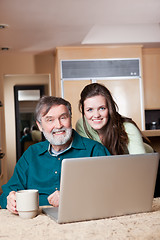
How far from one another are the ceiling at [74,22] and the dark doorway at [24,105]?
110 cm

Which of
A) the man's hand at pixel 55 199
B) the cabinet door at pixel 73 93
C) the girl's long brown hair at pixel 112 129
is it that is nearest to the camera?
the man's hand at pixel 55 199

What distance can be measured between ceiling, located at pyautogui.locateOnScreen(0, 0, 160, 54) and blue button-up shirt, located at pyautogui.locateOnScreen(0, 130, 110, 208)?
8.17 feet

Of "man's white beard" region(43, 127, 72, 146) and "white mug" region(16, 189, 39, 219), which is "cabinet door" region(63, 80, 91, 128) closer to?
"man's white beard" region(43, 127, 72, 146)

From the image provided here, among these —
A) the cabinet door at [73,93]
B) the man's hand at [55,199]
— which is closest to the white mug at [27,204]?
the man's hand at [55,199]

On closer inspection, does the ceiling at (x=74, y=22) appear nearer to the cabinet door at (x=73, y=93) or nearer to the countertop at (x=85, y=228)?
the cabinet door at (x=73, y=93)

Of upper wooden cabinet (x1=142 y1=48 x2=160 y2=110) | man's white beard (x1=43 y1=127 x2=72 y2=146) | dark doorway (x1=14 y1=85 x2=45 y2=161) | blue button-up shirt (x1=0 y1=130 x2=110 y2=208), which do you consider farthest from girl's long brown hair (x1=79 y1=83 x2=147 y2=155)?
dark doorway (x1=14 y1=85 x2=45 y2=161)

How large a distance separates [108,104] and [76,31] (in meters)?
3.05

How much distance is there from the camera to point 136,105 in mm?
5996

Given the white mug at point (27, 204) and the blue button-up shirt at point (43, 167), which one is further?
the blue button-up shirt at point (43, 167)

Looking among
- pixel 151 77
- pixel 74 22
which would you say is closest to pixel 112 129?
pixel 74 22

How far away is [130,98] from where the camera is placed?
19.7ft

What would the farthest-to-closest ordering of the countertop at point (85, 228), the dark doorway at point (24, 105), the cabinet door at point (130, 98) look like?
the dark doorway at point (24, 105), the cabinet door at point (130, 98), the countertop at point (85, 228)

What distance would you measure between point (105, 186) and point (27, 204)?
0.93ft

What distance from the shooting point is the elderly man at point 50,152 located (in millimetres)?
1705
